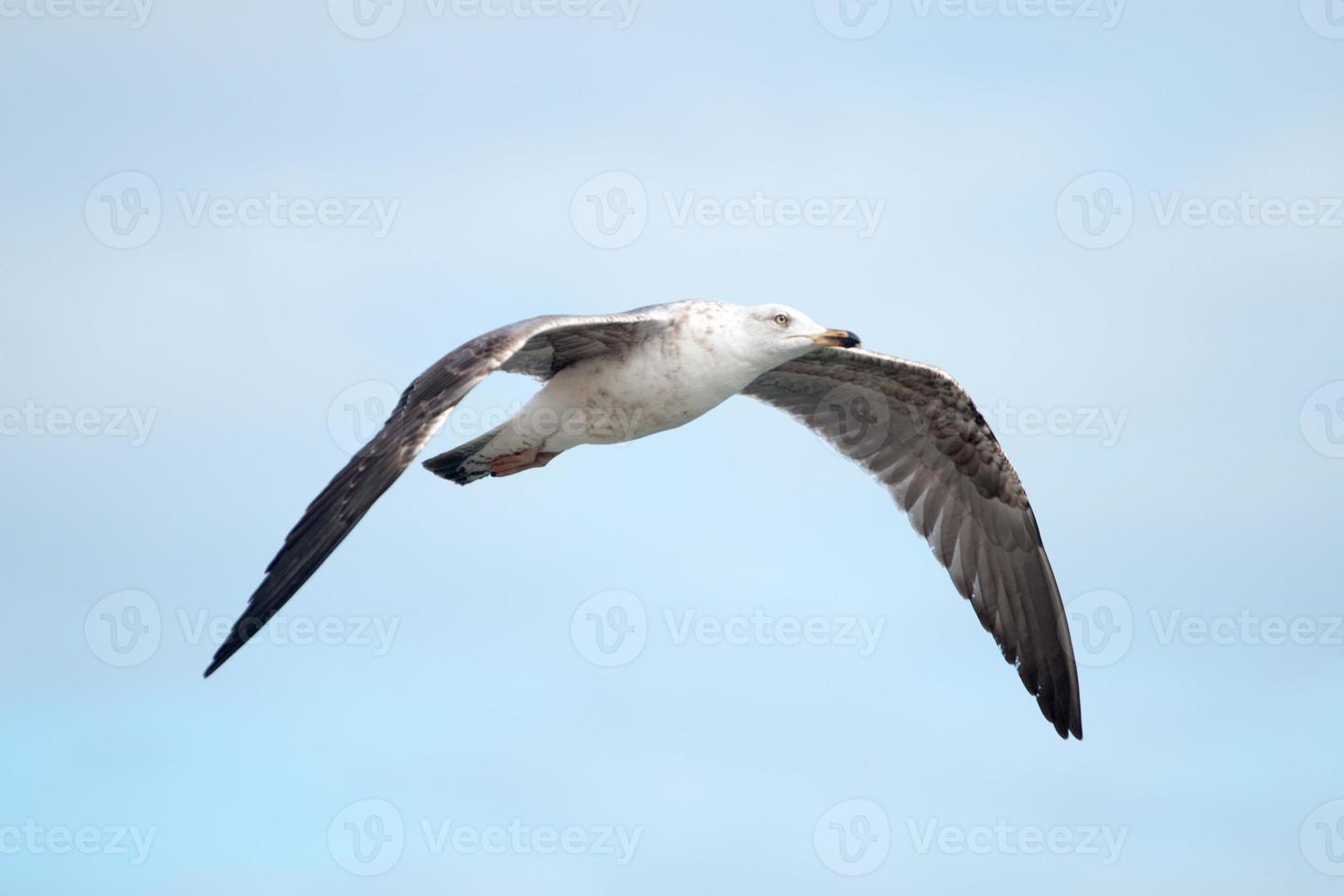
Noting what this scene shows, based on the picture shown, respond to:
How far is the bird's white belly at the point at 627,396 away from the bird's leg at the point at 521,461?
0.72 ft

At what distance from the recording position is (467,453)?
16578mm

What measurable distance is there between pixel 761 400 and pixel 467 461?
3.67 meters

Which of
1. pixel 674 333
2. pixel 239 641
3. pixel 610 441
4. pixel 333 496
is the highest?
pixel 674 333

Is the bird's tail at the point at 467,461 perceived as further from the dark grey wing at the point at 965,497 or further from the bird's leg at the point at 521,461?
the dark grey wing at the point at 965,497

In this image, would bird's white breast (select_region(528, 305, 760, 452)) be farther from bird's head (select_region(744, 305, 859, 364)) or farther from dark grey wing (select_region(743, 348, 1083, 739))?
dark grey wing (select_region(743, 348, 1083, 739))

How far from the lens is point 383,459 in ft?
44.3

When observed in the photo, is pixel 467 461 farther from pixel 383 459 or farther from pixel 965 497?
pixel 965 497

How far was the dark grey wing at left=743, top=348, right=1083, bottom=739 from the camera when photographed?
59.8 feet

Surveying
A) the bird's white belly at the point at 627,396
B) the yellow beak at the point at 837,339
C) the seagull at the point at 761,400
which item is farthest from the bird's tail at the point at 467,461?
the yellow beak at the point at 837,339

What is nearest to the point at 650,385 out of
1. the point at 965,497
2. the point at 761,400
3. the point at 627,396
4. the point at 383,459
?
the point at 627,396

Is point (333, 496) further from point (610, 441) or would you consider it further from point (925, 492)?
point (925, 492)

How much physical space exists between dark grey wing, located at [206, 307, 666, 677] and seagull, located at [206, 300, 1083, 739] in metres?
0.02

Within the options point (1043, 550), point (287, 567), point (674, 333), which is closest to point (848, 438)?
point (1043, 550)

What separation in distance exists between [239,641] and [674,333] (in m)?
5.32
